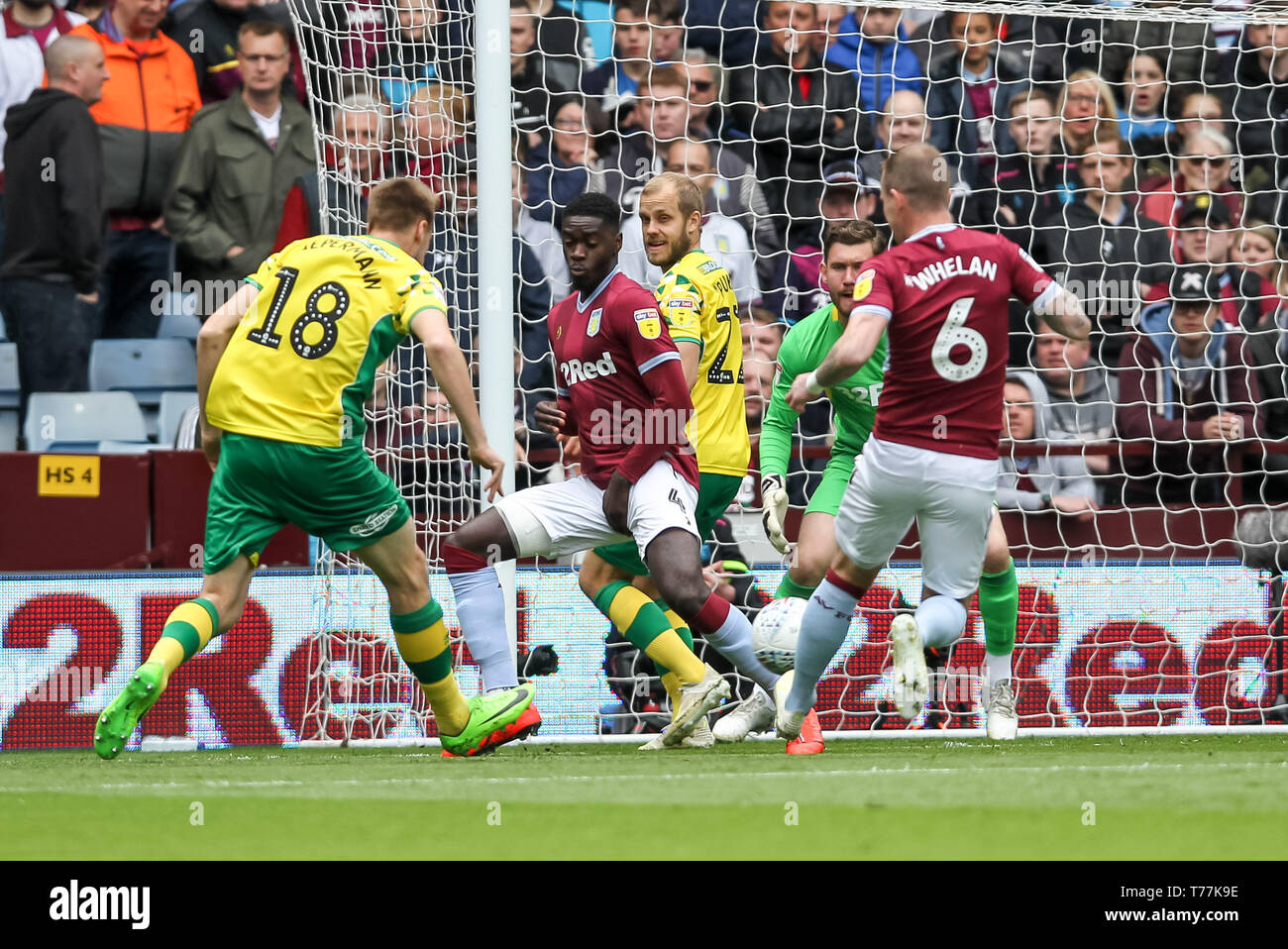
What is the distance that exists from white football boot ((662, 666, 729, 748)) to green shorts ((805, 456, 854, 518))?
91cm

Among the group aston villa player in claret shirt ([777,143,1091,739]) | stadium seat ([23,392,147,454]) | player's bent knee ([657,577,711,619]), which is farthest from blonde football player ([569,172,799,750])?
stadium seat ([23,392,147,454])

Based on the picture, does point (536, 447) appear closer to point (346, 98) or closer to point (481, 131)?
point (346, 98)

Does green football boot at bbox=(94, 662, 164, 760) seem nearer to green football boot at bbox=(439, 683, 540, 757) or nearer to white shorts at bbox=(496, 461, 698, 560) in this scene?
green football boot at bbox=(439, 683, 540, 757)

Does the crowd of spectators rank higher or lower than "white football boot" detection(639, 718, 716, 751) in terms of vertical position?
higher

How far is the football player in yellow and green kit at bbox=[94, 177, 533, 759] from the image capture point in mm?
5469

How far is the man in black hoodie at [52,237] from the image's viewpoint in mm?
9891

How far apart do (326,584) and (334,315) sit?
7.12 ft

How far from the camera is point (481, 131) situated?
692 cm

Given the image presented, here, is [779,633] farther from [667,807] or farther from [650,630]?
[667,807]

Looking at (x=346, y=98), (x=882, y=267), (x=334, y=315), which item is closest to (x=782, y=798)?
(x=882, y=267)

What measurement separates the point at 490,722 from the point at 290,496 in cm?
108

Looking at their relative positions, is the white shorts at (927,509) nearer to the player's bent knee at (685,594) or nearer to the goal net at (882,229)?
the player's bent knee at (685,594)

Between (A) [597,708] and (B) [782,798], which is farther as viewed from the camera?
(A) [597,708]

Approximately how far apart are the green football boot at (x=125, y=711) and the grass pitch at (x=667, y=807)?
112mm
